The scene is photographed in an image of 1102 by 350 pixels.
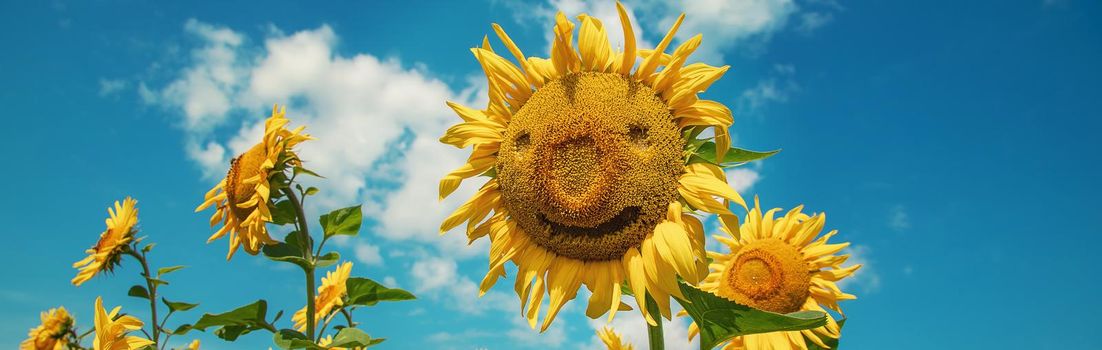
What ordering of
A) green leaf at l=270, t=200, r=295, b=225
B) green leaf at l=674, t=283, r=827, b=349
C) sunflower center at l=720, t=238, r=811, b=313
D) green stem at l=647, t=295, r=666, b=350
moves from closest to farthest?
1. green leaf at l=674, t=283, r=827, b=349
2. green stem at l=647, t=295, r=666, b=350
3. green leaf at l=270, t=200, r=295, b=225
4. sunflower center at l=720, t=238, r=811, b=313

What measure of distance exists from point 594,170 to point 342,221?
3.18m

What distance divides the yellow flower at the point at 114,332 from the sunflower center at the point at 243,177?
1.18 m

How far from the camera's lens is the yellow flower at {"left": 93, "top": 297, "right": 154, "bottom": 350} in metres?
5.08

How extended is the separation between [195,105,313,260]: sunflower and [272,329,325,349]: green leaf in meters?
0.92

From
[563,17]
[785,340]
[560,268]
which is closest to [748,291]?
[785,340]

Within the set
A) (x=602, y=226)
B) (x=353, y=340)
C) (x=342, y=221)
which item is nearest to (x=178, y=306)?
(x=342, y=221)

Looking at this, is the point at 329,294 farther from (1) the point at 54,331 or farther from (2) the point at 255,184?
(1) the point at 54,331

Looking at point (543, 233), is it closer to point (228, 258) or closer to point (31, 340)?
point (228, 258)

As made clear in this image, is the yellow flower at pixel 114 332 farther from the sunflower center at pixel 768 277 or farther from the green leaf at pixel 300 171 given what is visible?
the sunflower center at pixel 768 277

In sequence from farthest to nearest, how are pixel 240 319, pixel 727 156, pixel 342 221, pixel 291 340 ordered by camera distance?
pixel 342 221 < pixel 240 319 < pixel 291 340 < pixel 727 156

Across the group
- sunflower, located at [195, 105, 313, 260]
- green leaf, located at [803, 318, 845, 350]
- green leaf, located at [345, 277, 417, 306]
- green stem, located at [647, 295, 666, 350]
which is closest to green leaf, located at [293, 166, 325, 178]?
sunflower, located at [195, 105, 313, 260]

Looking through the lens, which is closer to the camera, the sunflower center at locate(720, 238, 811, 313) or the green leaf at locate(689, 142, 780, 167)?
the green leaf at locate(689, 142, 780, 167)

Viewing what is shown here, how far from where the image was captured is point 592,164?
366 centimetres

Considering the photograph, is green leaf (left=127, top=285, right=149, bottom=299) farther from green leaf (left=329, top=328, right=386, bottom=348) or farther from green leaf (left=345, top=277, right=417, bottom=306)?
green leaf (left=329, top=328, right=386, bottom=348)
